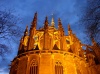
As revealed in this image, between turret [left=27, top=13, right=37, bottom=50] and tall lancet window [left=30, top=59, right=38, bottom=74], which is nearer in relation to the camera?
tall lancet window [left=30, top=59, right=38, bottom=74]

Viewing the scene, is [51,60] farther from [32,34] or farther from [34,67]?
[32,34]

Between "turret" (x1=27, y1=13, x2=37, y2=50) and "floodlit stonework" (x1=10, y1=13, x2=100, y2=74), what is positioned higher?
"turret" (x1=27, y1=13, x2=37, y2=50)

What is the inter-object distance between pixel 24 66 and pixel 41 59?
3.09m

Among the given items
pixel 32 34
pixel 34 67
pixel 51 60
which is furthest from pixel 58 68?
pixel 32 34

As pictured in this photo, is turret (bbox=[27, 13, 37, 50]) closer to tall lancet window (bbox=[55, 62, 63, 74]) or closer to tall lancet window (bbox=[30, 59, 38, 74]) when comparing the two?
tall lancet window (bbox=[30, 59, 38, 74])

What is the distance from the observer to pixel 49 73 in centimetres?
2822

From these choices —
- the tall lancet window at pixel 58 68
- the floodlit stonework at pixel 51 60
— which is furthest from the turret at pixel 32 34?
the tall lancet window at pixel 58 68

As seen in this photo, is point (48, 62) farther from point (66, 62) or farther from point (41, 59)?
point (66, 62)

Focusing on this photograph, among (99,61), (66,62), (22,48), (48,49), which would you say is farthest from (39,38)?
(99,61)

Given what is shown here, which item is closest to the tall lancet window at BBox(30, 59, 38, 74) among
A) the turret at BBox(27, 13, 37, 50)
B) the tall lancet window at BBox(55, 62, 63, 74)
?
the turret at BBox(27, 13, 37, 50)

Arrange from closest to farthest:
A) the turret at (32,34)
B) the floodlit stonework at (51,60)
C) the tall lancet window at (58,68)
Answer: the tall lancet window at (58,68)
the floodlit stonework at (51,60)
the turret at (32,34)

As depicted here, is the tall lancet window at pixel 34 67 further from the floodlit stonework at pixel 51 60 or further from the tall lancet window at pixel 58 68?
the tall lancet window at pixel 58 68

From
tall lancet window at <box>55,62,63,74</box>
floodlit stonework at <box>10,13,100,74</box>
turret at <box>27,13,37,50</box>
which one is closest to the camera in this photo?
tall lancet window at <box>55,62,63,74</box>

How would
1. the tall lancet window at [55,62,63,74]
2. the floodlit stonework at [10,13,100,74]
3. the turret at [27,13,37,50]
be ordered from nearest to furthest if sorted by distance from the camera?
1. the tall lancet window at [55,62,63,74]
2. the floodlit stonework at [10,13,100,74]
3. the turret at [27,13,37,50]
